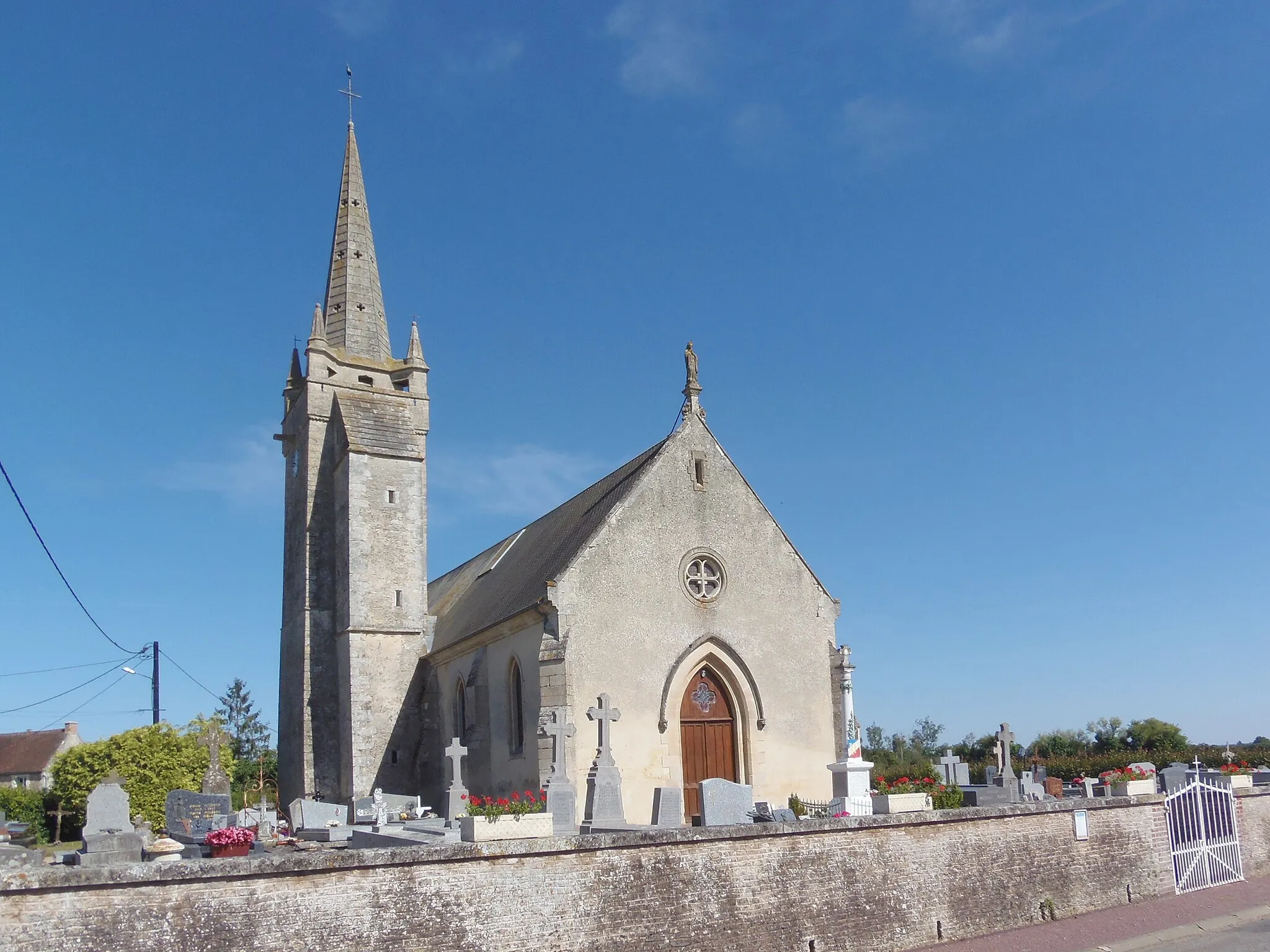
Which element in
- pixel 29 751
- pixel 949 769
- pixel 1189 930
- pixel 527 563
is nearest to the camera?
pixel 1189 930

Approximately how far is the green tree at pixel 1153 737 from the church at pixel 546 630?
994 inches

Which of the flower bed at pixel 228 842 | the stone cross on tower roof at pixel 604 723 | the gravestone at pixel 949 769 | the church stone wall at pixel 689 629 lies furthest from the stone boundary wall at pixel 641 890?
the church stone wall at pixel 689 629

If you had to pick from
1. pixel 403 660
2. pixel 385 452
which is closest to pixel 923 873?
pixel 403 660

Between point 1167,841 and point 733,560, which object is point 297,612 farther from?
point 1167,841

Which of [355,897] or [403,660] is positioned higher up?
[403,660]

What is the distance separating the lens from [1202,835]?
58.7 ft

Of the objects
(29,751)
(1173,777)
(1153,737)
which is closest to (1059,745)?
(1153,737)

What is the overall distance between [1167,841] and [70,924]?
16.4 metres

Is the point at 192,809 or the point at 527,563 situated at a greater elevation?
the point at 527,563

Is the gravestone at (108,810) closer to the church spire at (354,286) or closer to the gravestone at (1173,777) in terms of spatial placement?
the gravestone at (1173,777)

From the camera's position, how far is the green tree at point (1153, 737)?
4072 cm

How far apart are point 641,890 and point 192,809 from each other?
11814 millimetres

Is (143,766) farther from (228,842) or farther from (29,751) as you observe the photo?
(29,751)

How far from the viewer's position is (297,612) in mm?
28812
